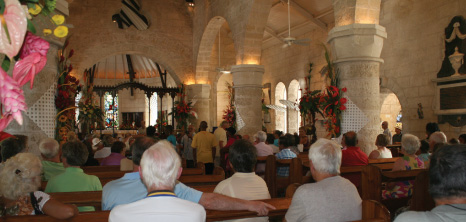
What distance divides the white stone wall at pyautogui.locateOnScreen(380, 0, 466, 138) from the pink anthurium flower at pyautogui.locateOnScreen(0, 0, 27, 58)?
9077 millimetres

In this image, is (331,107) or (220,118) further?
(220,118)

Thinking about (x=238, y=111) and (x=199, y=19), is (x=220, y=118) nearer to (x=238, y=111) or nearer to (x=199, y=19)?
(x=199, y=19)

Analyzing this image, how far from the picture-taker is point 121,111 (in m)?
22.4

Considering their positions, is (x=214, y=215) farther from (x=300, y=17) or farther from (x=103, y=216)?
(x=300, y=17)

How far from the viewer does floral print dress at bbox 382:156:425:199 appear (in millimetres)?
3889

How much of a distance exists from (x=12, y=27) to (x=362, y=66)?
494 centimetres

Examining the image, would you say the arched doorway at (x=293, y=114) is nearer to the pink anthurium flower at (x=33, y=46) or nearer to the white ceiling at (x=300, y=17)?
the white ceiling at (x=300, y=17)

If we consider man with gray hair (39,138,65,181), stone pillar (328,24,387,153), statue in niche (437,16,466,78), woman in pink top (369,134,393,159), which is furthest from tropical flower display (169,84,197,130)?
man with gray hair (39,138,65,181)

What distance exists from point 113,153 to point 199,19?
9.07 meters

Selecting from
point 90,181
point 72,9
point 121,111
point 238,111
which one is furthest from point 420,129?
point 121,111

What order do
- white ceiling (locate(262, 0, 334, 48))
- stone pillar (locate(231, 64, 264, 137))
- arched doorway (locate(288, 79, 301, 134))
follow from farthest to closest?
arched doorway (locate(288, 79, 301, 134)) → white ceiling (locate(262, 0, 334, 48)) → stone pillar (locate(231, 64, 264, 137))

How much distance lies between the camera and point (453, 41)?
843 centimetres

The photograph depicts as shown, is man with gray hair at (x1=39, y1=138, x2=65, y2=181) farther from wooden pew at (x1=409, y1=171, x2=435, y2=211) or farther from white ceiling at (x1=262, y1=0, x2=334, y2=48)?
white ceiling at (x1=262, y1=0, x2=334, y2=48)

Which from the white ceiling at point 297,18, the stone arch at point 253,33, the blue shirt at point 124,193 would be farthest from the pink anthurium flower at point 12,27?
the white ceiling at point 297,18
